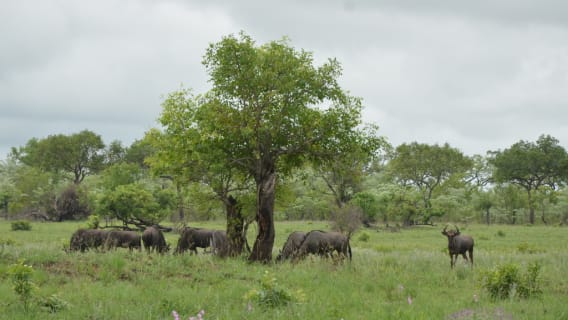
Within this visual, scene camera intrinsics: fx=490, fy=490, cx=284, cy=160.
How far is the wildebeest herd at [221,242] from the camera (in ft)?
61.9

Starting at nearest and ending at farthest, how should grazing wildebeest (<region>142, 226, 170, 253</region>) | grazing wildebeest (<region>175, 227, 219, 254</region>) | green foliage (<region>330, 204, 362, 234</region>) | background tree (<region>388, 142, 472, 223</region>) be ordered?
grazing wildebeest (<region>142, 226, 170, 253</region>), grazing wildebeest (<region>175, 227, 219, 254</region>), green foliage (<region>330, 204, 362, 234</region>), background tree (<region>388, 142, 472, 223</region>)

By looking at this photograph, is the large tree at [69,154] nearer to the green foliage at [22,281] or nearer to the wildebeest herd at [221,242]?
the wildebeest herd at [221,242]

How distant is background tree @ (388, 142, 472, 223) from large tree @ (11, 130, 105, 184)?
53.7 m

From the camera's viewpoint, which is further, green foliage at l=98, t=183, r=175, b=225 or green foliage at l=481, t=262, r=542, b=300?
green foliage at l=98, t=183, r=175, b=225

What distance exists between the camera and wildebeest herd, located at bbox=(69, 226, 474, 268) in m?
18.9

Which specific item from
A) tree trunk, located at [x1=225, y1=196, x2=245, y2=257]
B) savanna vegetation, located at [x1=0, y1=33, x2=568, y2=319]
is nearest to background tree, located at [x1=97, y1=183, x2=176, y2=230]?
savanna vegetation, located at [x1=0, y1=33, x2=568, y2=319]

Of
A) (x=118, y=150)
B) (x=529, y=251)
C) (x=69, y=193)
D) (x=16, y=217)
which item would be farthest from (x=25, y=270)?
(x=118, y=150)

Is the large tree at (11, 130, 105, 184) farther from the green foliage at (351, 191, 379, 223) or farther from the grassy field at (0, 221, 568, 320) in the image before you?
the grassy field at (0, 221, 568, 320)

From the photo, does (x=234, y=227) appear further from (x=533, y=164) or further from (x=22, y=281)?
(x=533, y=164)

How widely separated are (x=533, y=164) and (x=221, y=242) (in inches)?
2551

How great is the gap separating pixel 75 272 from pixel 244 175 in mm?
8746

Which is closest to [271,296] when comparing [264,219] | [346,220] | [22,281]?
[22,281]

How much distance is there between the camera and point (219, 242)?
21.8 m

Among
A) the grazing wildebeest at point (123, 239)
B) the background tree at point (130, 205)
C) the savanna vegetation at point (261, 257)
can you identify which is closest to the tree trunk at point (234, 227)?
the savanna vegetation at point (261, 257)
